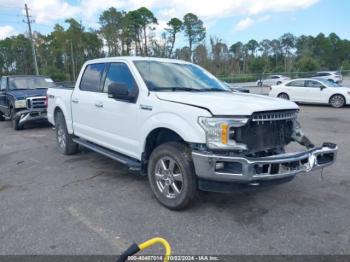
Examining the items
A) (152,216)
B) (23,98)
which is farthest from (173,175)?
(23,98)

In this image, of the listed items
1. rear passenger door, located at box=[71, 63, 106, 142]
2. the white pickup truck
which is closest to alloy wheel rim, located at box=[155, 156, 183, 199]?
the white pickup truck

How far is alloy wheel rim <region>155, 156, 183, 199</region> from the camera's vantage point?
3803 mm

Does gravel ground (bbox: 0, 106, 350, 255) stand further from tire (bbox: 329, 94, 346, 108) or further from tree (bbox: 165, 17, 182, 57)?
tree (bbox: 165, 17, 182, 57)

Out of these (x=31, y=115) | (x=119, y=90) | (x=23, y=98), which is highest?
(x=119, y=90)

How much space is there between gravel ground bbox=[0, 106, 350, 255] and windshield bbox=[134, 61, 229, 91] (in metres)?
1.56

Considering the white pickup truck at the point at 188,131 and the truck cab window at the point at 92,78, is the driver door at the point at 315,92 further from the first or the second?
the truck cab window at the point at 92,78

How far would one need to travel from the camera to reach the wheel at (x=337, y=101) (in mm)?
14546

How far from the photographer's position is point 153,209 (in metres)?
3.96

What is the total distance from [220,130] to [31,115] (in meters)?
8.63

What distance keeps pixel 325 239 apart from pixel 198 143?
162cm

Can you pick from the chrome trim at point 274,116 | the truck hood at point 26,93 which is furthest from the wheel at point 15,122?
the chrome trim at point 274,116

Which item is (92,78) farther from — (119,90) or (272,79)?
(272,79)

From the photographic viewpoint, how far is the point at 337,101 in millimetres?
14719

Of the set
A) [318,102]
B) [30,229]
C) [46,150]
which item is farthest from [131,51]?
[30,229]
